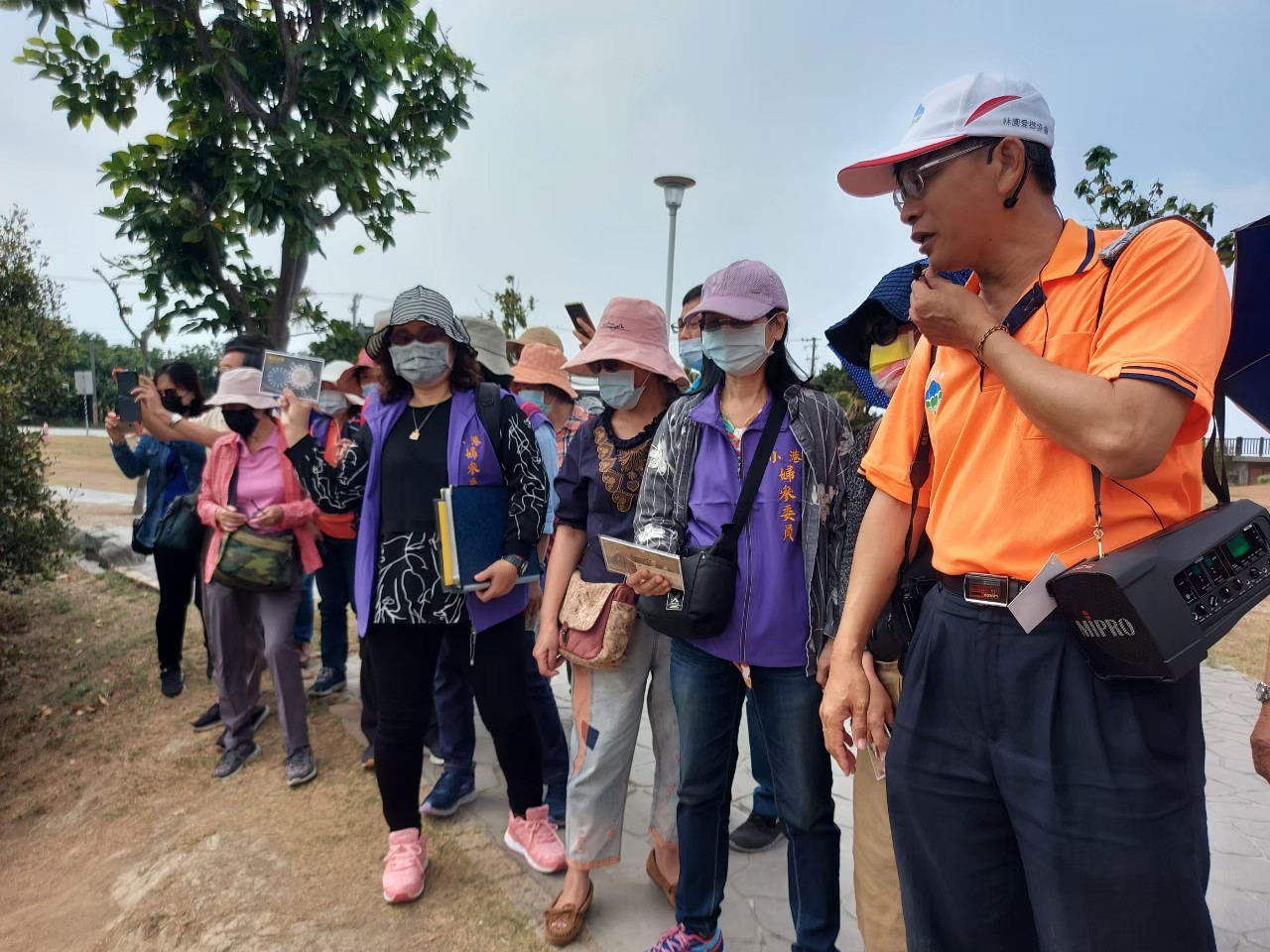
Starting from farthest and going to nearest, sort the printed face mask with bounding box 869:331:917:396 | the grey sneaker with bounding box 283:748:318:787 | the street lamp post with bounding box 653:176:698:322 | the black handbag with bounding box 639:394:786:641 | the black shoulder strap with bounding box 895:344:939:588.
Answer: the street lamp post with bounding box 653:176:698:322 → the grey sneaker with bounding box 283:748:318:787 → the printed face mask with bounding box 869:331:917:396 → the black handbag with bounding box 639:394:786:641 → the black shoulder strap with bounding box 895:344:939:588

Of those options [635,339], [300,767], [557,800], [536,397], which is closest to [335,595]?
[300,767]

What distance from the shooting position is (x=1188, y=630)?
111 centimetres

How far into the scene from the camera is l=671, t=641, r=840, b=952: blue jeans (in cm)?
207

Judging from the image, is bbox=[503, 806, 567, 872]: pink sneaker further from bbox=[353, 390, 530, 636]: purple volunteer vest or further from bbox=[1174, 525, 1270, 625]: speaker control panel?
bbox=[1174, 525, 1270, 625]: speaker control panel

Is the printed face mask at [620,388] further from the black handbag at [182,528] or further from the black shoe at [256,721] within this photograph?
the black handbag at [182,528]

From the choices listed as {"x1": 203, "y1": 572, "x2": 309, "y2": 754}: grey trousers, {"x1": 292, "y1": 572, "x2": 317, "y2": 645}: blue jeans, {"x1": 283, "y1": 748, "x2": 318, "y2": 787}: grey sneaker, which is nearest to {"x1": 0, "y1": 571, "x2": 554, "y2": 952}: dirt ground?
{"x1": 283, "y1": 748, "x2": 318, "y2": 787}: grey sneaker

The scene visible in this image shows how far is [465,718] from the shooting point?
3.56m

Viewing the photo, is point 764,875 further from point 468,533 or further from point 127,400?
point 127,400

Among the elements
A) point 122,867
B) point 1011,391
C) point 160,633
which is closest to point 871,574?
point 1011,391

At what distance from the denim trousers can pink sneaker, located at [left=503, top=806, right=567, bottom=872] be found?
85.7 inches

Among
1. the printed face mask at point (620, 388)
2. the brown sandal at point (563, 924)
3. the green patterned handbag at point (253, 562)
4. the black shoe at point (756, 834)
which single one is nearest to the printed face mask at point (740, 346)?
the printed face mask at point (620, 388)

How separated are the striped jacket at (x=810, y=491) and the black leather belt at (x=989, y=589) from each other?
0.67 meters

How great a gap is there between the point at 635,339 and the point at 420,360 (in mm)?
794

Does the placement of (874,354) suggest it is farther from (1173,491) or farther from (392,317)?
(392,317)
